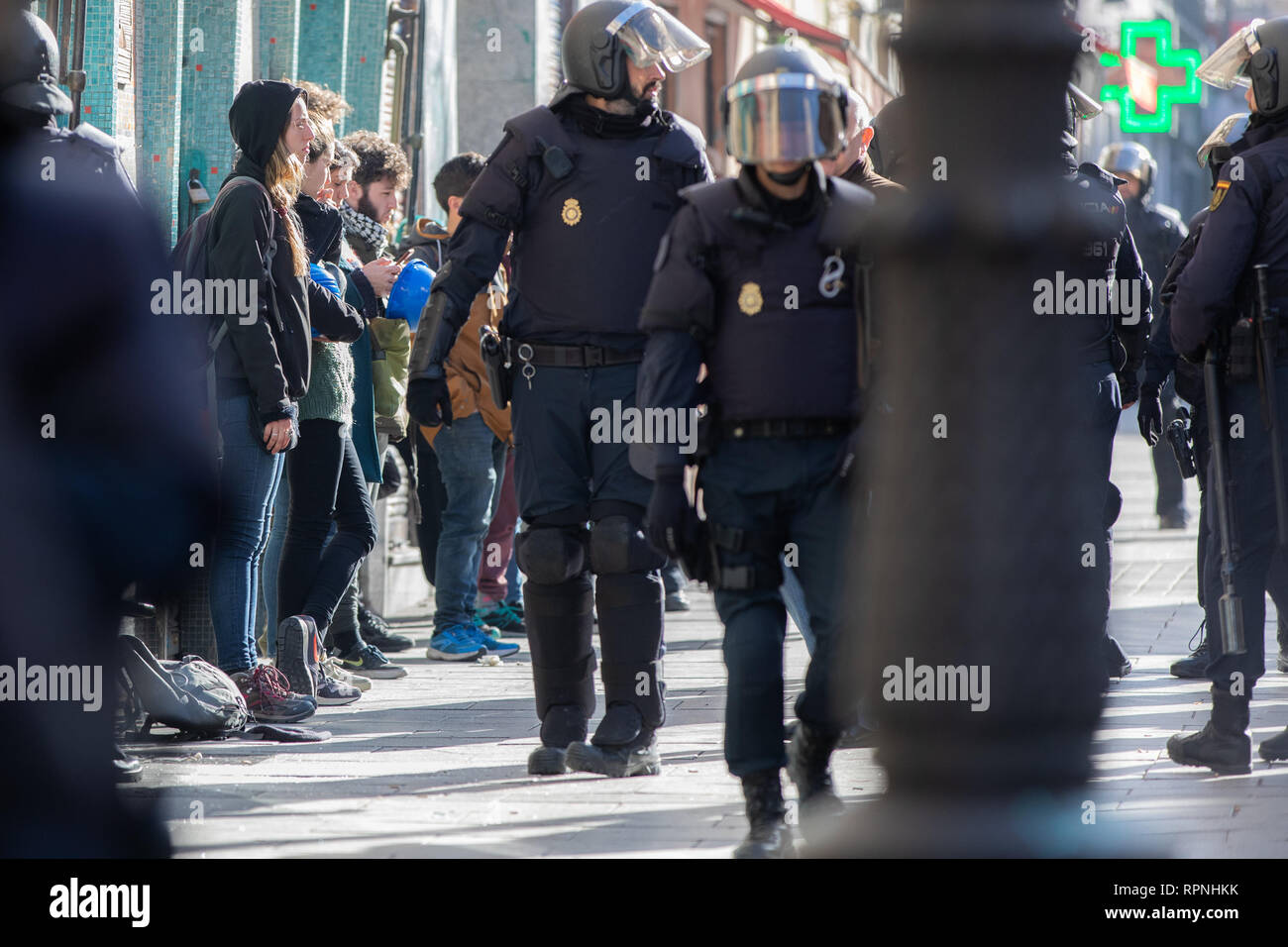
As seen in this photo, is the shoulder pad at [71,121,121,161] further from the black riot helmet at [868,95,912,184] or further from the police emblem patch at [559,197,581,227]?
the black riot helmet at [868,95,912,184]

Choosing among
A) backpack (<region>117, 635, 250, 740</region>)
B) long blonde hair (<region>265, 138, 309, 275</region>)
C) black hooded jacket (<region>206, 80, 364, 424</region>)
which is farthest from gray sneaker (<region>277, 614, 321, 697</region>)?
long blonde hair (<region>265, 138, 309, 275</region>)

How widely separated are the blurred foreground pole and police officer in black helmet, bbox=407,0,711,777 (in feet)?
5.01

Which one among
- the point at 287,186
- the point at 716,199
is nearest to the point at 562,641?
the point at 716,199

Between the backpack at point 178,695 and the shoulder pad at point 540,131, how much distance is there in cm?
200

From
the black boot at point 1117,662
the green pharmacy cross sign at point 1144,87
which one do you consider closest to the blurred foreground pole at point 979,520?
the black boot at point 1117,662

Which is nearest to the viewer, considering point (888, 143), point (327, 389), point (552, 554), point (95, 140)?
point (95, 140)

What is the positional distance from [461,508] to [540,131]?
10.2ft

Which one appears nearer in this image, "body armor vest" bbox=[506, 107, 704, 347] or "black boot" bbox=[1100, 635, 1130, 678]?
"body armor vest" bbox=[506, 107, 704, 347]

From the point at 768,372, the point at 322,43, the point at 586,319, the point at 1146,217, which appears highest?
the point at 322,43

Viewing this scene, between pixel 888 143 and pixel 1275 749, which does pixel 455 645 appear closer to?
pixel 888 143

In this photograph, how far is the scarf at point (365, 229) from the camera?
813 cm

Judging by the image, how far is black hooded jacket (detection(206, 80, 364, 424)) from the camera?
21.1ft

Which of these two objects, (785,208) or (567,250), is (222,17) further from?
(785,208)

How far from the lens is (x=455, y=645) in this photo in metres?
8.43
